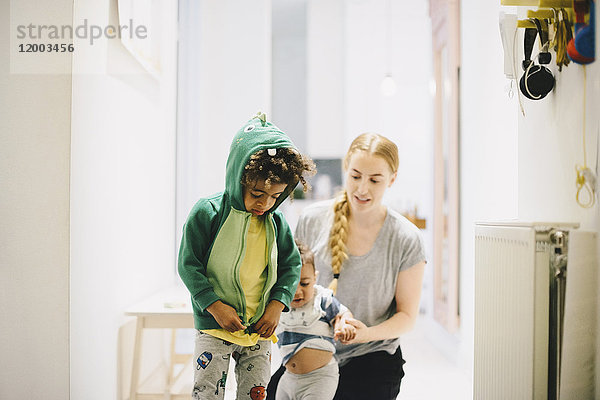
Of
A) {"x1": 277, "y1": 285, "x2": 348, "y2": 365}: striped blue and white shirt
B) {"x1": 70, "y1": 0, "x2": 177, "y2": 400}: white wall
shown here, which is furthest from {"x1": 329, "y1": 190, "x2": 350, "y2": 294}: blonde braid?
{"x1": 70, "y1": 0, "x2": 177, "y2": 400}: white wall

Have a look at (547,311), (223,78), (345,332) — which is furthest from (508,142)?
(223,78)

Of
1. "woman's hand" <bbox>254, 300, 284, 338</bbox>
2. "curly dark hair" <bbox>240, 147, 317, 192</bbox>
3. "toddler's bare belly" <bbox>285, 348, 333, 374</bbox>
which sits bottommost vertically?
"toddler's bare belly" <bbox>285, 348, 333, 374</bbox>

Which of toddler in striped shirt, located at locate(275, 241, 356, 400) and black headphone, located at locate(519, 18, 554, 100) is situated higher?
black headphone, located at locate(519, 18, 554, 100)

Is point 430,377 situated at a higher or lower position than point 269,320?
lower

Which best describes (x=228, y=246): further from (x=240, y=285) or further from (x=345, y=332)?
(x=345, y=332)

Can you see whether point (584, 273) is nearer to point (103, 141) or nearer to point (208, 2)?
point (103, 141)

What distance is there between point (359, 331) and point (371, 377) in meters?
0.19

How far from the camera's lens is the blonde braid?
184 centimetres

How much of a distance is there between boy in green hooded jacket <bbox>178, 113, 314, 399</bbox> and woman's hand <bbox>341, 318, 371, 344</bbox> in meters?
0.28

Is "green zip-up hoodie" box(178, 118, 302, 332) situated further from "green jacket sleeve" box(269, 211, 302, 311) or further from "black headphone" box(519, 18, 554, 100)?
"black headphone" box(519, 18, 554, 100)

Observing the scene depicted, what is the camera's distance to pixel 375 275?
185 cm

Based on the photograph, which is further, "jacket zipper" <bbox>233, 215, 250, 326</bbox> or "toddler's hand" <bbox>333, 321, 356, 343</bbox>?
"toddler's hand" <bbox>333, 321, 356, 343</bbox>

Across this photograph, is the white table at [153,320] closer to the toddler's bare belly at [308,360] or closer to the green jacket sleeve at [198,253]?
the toddler's bare belly at [308,360]

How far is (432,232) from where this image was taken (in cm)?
389
